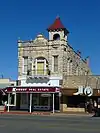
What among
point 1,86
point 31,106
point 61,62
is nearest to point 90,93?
point 61,62

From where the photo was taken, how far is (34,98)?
4678cm

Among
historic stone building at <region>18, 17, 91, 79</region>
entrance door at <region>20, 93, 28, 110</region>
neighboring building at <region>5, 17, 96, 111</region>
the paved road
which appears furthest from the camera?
entrance door at <region>20, 93, 28, 110</region>

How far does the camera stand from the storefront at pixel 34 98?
43.6 metres

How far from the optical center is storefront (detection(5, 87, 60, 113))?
43.6 meters

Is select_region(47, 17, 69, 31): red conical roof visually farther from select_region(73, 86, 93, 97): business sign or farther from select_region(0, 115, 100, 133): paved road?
select_region(0, 115, 100, 133): paved road

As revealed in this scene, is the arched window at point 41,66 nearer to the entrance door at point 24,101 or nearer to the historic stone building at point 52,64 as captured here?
the historic stone building at point 52,64

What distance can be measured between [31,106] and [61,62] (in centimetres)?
720

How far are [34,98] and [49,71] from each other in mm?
4669

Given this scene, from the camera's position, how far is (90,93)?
4244cm

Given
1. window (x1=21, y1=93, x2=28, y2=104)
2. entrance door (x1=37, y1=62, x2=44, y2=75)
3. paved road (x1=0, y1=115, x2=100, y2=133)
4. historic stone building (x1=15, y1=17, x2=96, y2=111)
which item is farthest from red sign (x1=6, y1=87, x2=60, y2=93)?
paved road (x1=0, y1=115, x2=100, y2=133)

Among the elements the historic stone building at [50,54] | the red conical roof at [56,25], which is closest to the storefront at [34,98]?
the historic stone building at [50,54]

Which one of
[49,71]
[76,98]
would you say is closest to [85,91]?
[76,98]

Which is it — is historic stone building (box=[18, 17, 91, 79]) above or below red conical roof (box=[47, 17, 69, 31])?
below

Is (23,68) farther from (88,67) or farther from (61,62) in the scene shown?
(88,67)
